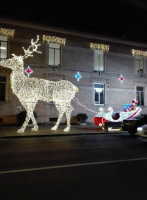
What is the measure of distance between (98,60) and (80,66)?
8.30 ft

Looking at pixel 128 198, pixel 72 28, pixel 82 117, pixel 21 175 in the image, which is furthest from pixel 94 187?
pixel 72 28

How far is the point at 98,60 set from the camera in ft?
83.2

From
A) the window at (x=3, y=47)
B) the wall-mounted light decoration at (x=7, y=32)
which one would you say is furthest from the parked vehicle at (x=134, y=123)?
the wall-mounted light decoration at (x=7, y=32)

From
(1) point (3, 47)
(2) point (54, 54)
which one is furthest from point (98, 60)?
(1) point (3, 47)

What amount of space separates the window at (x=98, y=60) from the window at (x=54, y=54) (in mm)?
4176

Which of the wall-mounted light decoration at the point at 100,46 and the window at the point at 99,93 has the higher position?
the wall-mounted light decoration at the point at 100,46

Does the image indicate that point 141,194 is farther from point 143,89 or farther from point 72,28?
point 143,89

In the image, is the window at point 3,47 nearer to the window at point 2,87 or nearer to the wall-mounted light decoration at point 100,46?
the window at point 2,87

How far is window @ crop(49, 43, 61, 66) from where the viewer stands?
75.5 feet

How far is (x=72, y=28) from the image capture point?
23.3m

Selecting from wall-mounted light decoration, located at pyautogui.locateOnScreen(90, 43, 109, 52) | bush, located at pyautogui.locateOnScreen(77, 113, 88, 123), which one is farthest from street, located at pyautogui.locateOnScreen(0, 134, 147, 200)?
wall-mounted light decoration, located at pyautogui.locateOnScreen(90, 43, 109, 52)

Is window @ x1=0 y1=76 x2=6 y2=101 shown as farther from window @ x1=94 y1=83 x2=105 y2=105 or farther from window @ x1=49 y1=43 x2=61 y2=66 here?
window @ x1=94 y1=83 x2=105 y2=105

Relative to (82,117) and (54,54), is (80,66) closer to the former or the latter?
(54,54)

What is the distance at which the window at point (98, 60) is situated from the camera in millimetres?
25188
